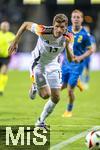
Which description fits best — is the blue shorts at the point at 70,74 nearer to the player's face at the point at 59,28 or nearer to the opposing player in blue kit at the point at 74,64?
the opposing player in blue kit at the point at 74,64

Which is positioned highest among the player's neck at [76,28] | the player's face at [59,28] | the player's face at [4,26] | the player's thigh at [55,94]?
the player's face at [59,28]

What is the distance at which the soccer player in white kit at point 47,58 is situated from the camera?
1234cm

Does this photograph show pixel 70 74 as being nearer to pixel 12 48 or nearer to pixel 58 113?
pixel 58 113

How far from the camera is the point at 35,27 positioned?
40.6 feet

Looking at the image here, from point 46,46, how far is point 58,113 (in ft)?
13.3

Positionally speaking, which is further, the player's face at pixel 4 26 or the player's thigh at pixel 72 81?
the player's face at pixel 4 26

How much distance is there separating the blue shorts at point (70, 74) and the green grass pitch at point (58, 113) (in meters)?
0.77

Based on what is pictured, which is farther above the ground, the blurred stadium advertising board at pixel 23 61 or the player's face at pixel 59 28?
the player's face at pixel 59 28

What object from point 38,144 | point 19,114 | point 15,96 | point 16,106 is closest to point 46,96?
point 38,144

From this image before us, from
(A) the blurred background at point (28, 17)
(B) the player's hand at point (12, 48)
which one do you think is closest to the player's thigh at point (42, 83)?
(B) the player's hand at point (12, 48)

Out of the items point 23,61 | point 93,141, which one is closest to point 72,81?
point 93,141

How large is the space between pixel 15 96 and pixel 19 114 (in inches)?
209

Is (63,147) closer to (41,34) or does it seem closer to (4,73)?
(41,34)

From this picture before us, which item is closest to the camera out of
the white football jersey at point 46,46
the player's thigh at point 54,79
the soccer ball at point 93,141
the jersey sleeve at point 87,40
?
the soccer ball at point 93,141
